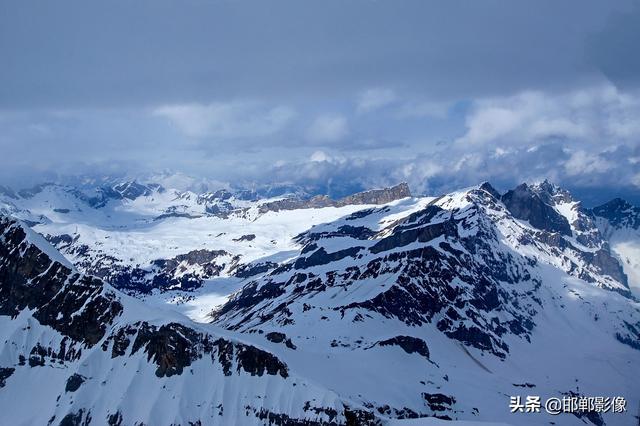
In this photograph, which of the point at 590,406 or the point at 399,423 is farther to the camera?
the point at 399,423

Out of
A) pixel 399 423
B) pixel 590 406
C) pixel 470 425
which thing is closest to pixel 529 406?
pixel 590 406

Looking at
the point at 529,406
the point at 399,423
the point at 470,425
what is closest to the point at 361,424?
the point at 399,423

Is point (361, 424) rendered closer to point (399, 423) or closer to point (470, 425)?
point (399, 423)

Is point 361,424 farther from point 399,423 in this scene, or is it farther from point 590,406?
point 590,406

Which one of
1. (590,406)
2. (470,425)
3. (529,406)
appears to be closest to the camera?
(529,406)

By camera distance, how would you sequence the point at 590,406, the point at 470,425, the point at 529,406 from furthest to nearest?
1. the point at 470,425
2. the point at 590,406
3. the point at 529,406

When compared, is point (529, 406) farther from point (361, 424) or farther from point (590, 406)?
point (361, 424)

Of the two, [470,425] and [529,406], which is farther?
[470,425]
